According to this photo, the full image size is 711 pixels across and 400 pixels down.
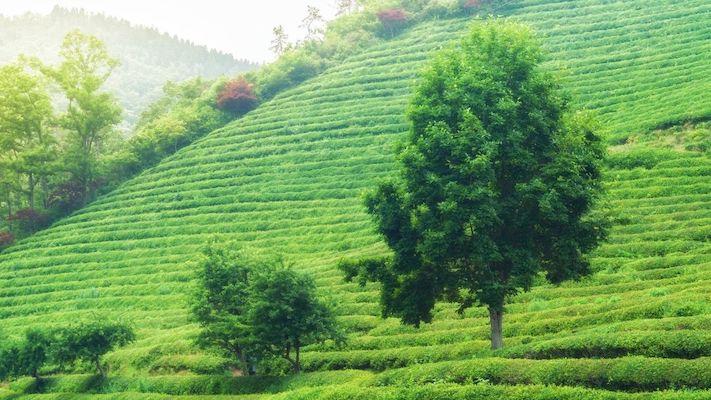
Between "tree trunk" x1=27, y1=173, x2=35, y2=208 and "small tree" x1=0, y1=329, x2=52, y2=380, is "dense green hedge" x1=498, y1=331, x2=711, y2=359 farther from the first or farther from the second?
"tree trunk" x1=27, y1=173, x2=35, y2=208

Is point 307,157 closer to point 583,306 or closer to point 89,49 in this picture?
point 89,49

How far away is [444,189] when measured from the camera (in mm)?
21047

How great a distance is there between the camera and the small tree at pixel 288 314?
2458 centimetres

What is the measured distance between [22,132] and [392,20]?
41.1 m

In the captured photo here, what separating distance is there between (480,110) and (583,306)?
7.93m

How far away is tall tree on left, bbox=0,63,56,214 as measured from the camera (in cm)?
5956

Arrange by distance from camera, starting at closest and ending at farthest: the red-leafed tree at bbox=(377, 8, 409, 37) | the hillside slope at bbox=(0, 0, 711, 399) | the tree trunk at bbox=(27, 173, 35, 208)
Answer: the hillside slope at bbox=(0, 0, 711, 399), the tree trunk at bbox=(27, 173, 35, 208), the red-leafed tree at bbox=(377, 8, 409, 37)

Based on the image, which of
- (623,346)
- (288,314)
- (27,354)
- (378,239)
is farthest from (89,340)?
(623,346)

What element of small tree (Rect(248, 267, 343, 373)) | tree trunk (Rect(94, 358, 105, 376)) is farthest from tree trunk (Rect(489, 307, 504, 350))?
tree trunk (Rect(94, 358, 105, 376))

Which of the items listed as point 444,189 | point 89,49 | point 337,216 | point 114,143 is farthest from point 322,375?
point 114,143

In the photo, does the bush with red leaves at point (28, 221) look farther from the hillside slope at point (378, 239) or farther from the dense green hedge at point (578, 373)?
the dense green hedge at point (578, 373)

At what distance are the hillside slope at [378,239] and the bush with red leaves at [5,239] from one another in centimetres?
307

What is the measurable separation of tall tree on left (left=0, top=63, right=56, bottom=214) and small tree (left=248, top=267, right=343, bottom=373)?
42.0m

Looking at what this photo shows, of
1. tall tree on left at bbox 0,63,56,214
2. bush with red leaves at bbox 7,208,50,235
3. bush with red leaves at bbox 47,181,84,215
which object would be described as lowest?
bush with red leaves at bbox 7,208,50,235
